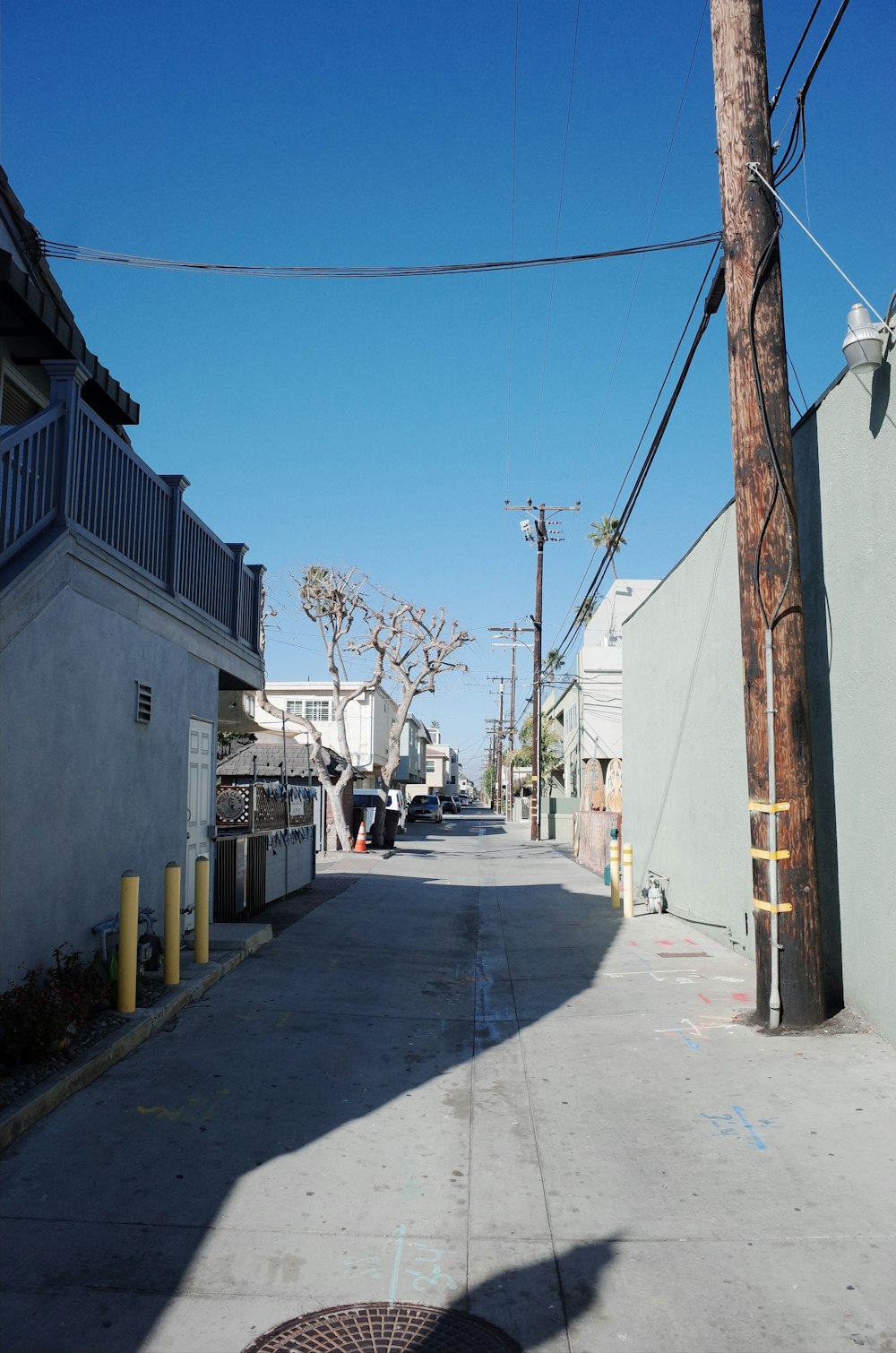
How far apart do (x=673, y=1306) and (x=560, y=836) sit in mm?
37381

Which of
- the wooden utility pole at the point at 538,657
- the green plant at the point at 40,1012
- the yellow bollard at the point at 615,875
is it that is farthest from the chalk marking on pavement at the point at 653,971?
the wooden utility pole at the point at 538,657

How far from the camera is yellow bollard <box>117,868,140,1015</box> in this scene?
7.26m

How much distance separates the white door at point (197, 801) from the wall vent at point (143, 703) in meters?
1.81

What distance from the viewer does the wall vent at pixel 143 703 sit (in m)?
8.95

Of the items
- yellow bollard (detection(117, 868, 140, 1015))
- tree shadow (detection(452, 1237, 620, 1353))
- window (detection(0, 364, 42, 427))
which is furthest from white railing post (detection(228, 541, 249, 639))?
tree shadow (detection(452, 1237, 620, 1353))

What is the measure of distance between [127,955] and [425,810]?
51.8m

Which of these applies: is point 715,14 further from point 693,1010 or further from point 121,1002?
point 121,1002

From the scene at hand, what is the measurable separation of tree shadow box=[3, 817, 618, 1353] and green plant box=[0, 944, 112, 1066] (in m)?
0.41

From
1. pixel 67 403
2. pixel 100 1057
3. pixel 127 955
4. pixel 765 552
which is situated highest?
pixel 67 403

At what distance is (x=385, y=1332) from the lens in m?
3.56

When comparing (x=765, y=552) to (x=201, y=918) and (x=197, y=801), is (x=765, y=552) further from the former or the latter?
(x=197, y=801)

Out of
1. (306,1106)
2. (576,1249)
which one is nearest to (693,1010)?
(306,1106)

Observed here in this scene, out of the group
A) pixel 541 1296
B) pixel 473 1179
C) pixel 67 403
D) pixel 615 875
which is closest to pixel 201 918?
pixel 67 403

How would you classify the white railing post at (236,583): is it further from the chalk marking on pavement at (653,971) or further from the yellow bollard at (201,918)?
the chalk marking on pavement at (653,971)
